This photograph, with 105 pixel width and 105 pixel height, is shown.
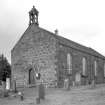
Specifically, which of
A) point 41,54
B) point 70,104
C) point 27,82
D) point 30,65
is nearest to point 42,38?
point 41,54

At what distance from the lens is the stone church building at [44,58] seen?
31697 millimetres

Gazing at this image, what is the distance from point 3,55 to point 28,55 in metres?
31.2

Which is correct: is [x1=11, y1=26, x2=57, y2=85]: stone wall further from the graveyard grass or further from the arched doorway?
the graveyard grass

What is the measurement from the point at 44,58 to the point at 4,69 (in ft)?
90.5

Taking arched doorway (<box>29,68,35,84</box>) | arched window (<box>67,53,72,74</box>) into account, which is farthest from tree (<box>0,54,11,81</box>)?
arched window (<box>67,53,72,74</box>)

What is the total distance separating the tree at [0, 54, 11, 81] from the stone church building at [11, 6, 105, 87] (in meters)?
20.3

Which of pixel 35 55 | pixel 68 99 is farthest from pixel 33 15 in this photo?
pixel 68 99

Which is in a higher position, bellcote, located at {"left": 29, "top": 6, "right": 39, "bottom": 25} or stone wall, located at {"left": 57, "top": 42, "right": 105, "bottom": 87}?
bellcote, located at {"left": 29, "top": 6, "right": 39, "bottom": 25}

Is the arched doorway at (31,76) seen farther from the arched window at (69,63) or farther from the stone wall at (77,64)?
Result: the arched window at (69,63)

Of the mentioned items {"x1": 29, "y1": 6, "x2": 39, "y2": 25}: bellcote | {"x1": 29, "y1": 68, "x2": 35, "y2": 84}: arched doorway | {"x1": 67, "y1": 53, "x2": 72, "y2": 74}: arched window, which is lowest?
{"x1": 29, "y1": 68, "x2": 35, "y2": 84}: arched doorway

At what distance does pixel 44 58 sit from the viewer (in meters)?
32.8

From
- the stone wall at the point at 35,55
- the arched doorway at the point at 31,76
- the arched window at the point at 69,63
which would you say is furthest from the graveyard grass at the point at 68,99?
the arched window at the point at 69,63

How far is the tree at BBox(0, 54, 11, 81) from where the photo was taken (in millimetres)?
55800

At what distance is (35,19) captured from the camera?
36.0m
